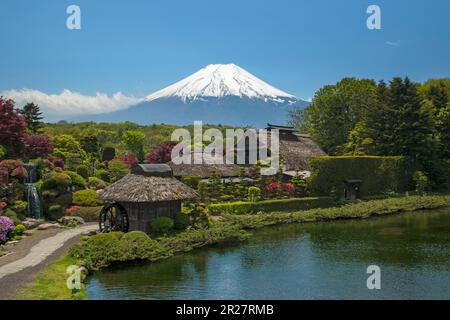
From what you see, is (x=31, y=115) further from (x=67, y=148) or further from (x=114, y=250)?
(x=114, y=250)

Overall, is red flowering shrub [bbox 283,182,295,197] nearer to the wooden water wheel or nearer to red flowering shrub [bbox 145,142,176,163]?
red flowering shrub [bbox 145,142,176,163]

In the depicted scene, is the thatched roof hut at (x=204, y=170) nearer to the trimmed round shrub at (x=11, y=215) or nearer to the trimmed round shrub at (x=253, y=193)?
the trimmed round shrub at (x=253, y=193)

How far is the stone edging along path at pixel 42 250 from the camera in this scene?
1925 centimetres

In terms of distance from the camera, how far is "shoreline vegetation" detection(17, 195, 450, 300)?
17.5 m

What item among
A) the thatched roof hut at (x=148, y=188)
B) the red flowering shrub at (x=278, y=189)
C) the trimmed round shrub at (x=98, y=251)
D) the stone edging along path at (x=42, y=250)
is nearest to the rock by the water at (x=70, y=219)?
the stone edging along path at (x=42, y=250)

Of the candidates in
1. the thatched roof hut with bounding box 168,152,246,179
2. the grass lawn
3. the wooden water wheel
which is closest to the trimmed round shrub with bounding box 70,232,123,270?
the grass lawn

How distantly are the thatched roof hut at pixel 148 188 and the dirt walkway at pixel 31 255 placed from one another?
308cm

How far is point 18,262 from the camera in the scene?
2030cm

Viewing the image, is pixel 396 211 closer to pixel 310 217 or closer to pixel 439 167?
pixel 310 217

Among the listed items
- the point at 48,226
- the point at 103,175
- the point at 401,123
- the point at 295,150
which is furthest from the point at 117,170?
the point at 401,123

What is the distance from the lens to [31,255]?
21672mm

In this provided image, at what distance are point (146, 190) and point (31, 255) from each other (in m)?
7.30

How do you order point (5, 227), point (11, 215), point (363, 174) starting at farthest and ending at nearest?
point (363, 174), point (11, 215), point (5, 227)
